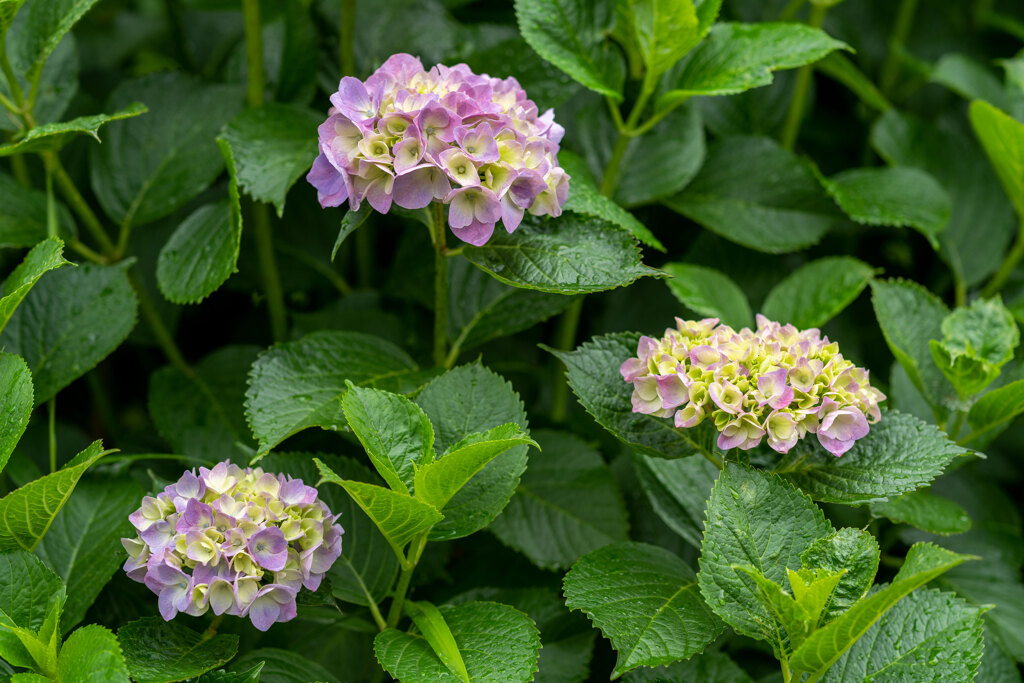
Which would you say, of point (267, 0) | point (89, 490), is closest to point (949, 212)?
point (267, 0)

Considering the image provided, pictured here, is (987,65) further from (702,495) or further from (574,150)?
(702,495)

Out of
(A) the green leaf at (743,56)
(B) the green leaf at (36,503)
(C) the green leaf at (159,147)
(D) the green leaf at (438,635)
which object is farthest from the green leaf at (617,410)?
(C) the green leaf at (159,147)

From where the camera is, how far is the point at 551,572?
1181 millimetres

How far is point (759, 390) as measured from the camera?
89 centimetres

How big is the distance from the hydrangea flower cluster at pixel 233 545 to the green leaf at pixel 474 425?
0.12 metres

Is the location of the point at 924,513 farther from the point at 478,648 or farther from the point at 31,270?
the point at 31,270

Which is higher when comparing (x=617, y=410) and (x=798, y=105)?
(x=798, y=105)

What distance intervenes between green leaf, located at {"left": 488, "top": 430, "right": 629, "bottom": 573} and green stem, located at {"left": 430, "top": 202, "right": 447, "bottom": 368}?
15 cm

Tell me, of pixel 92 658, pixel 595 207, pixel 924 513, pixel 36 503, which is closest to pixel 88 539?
pixel 36 503

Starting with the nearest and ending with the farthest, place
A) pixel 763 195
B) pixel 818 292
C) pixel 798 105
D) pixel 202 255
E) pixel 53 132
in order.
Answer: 1. pixel 53 132
2. pixel 202 255
3. pixel 818 292
4. pixel 763 195
5. pixel 798 105

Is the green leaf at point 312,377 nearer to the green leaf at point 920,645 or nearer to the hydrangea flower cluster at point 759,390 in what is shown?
the hydrangea flower cluster at point 759,390

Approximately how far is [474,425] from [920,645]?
0.46 metres

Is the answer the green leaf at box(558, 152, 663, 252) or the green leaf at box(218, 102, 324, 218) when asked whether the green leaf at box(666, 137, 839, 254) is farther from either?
the green leaf at box(218, 102, 324, 218)

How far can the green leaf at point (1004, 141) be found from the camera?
1.24m
